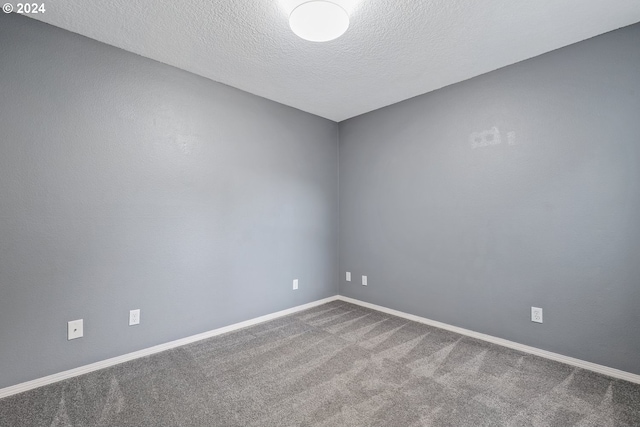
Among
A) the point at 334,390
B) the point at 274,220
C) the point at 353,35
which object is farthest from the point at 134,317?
the point at 353,35

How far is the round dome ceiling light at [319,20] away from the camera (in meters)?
1.74

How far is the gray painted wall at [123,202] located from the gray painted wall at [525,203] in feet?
4.64

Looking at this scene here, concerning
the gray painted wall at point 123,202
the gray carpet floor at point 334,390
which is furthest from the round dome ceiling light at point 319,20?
the gray carpet floor at point 334,390

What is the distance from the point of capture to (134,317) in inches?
→ 91.8

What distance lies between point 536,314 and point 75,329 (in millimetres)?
3614

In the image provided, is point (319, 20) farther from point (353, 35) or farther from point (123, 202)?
point (123, 202)

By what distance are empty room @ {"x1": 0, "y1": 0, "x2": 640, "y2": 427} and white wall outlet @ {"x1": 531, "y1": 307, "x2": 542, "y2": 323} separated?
0.04 feet

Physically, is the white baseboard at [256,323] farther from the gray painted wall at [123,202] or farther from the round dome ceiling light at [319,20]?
the round dome ceiling light at [319,20]

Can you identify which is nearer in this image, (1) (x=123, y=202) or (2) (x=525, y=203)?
(1) (x=123, y=202)

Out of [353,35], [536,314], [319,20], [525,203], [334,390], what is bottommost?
[334,390]

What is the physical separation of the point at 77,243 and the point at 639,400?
3.91 m

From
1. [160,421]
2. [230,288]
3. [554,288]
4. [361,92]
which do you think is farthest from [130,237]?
[554,288]

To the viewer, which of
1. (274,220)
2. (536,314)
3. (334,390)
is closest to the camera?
(334,390)

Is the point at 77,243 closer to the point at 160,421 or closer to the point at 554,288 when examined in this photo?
the point at 160,421
